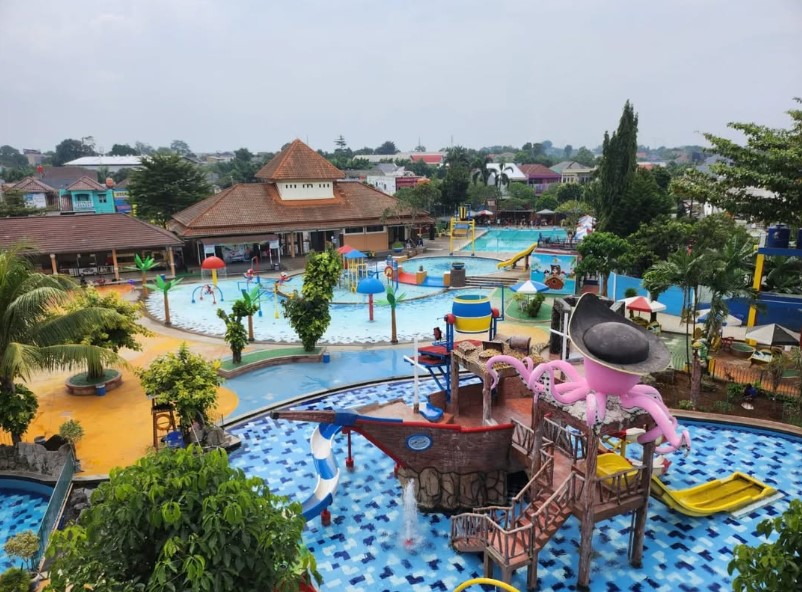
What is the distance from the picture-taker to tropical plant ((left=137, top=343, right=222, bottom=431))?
39.3 ft

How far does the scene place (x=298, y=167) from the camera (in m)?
38.7

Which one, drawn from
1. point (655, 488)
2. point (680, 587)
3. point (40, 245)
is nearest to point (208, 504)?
point (680, 587)

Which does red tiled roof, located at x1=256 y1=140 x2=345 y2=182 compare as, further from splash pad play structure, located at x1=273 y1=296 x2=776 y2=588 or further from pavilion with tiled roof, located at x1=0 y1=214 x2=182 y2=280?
splash pad play structure, located at x1=273 y1=296 x2=776 y2=588

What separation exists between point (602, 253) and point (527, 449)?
56.7ft

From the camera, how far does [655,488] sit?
1100 centimetres

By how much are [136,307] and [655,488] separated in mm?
15198

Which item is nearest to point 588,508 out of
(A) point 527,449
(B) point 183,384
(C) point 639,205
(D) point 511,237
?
(A) point 527,449

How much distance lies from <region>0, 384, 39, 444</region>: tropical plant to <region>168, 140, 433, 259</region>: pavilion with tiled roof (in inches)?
893

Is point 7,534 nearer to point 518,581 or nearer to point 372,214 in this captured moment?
point 518,581

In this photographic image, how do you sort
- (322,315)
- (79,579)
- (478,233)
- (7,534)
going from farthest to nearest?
(478,233) < (322,315) < (7,534) < (79,579)

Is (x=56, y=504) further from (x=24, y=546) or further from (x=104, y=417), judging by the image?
(x=104, y=417)

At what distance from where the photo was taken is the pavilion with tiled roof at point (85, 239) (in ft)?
97.6

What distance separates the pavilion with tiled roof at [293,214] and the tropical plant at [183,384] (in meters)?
23.0

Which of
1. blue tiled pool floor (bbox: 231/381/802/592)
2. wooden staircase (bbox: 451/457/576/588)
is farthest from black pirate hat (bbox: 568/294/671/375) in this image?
blue tiled pool floor (bbox: 231/381/802/592)
